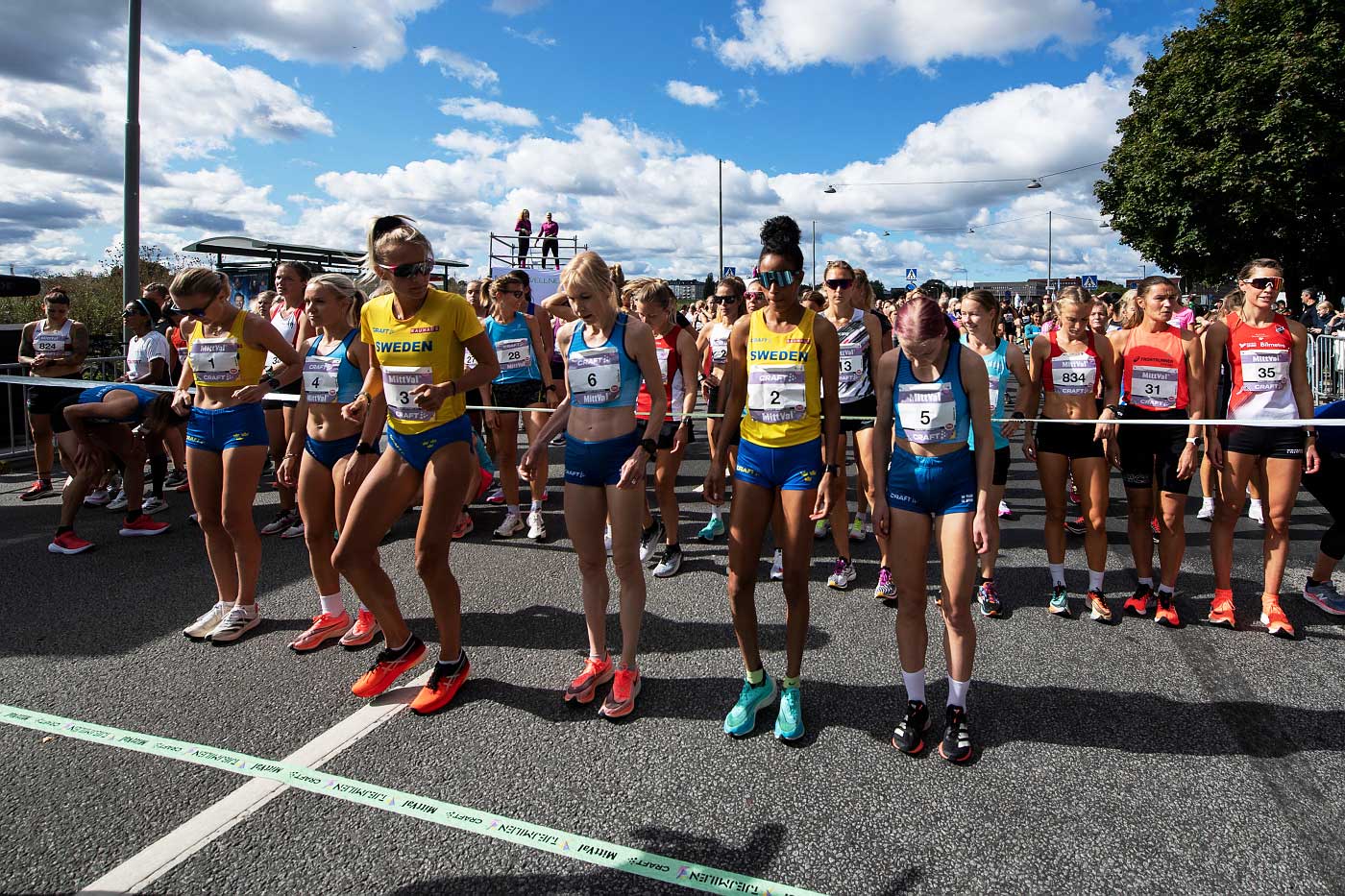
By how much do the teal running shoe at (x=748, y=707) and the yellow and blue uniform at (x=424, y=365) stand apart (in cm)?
176

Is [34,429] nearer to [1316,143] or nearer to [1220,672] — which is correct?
[1220,672]

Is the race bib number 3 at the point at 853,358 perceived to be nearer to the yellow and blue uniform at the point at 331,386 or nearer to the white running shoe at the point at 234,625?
the yellow and blue uniform at the point at 331,386

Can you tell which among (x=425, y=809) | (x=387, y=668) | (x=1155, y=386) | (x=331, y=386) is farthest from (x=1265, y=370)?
(x=331, y=386)

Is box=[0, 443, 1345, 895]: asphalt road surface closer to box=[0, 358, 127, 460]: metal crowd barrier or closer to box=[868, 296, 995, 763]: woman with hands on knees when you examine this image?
box=[868, 296, 995, 763]: woman with hands on knees

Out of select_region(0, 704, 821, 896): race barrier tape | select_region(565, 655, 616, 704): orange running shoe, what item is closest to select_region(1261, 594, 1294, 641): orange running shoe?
select_region(0, 704, 821, 896): race barrier tape

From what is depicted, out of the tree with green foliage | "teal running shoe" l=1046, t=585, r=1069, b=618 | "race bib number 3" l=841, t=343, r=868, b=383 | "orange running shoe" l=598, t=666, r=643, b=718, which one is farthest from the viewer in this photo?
the tree with green foliage

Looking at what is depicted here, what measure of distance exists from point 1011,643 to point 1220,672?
968 mm

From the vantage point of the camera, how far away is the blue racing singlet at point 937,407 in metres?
3.28

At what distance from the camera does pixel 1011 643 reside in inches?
173

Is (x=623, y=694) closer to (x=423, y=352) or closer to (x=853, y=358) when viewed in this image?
(x=423, y=352)

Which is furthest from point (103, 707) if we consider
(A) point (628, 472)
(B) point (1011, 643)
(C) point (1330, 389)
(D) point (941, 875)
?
(C) point (1330, 389)

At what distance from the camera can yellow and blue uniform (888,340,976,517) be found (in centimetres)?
328

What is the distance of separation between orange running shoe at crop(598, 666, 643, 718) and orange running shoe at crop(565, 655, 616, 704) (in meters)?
0.08

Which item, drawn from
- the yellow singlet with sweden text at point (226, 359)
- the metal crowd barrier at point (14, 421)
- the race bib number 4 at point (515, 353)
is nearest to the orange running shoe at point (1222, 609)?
the race bib number 4 at point (515, 353)
